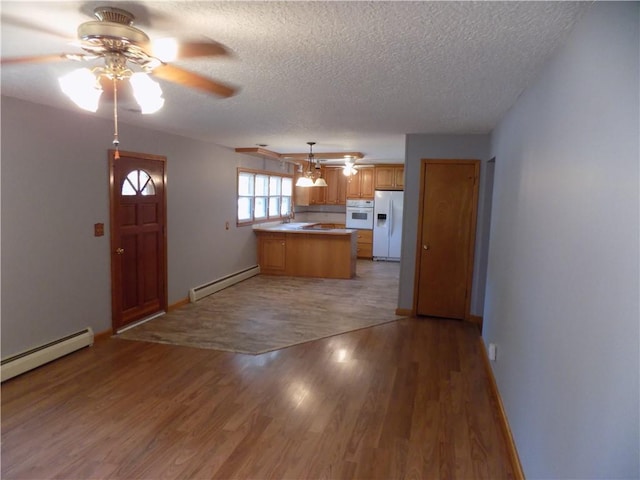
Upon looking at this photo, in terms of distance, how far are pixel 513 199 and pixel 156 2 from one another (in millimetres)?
2479

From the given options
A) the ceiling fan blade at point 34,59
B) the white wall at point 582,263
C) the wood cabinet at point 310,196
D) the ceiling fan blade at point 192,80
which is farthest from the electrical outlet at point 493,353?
the wood cabinet at point 310,196

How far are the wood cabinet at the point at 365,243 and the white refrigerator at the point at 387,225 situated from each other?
118 millimetres

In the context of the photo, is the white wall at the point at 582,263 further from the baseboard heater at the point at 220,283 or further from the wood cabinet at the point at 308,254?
the wood cabinet at the point at 308,254

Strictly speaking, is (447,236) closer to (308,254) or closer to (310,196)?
(308,254)

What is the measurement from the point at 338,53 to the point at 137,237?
3363 millimetres

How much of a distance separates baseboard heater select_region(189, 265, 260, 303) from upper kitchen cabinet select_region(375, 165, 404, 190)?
3.45 m

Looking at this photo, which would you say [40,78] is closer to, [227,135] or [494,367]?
[227,135]

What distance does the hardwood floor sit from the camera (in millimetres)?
2225

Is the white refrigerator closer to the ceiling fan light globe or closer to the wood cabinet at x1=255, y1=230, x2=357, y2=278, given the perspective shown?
the wood cabinet at x1=255, y1=230, x2=357, y2=278

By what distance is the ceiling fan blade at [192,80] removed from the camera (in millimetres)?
2293

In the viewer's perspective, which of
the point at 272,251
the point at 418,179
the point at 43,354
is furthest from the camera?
the point at 272,251

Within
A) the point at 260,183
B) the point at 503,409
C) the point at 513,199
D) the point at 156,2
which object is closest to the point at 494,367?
the point at 503,409

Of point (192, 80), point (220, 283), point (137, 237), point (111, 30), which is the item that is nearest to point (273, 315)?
point (220, 283)

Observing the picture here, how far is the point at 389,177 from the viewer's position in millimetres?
8953
